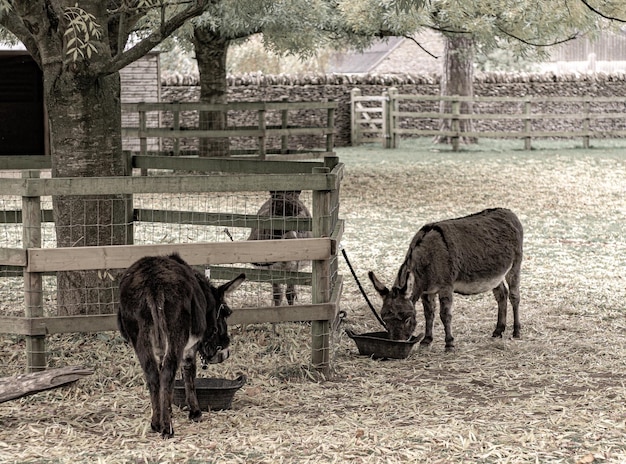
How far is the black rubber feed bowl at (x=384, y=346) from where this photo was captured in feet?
26.5

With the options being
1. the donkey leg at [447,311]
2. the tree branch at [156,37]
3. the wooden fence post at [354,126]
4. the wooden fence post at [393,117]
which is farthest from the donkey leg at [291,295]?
the wooden fence post at [354,126]

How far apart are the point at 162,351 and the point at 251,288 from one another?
4.30m

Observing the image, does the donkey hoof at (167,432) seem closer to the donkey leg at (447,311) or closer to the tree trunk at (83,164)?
the tree trunk at (83,164)

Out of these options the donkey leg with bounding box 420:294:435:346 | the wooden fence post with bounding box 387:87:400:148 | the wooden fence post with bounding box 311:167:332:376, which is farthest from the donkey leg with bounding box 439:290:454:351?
the wooden fence post with bounding box 387:87:400:148

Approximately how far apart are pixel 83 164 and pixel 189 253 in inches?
65.8

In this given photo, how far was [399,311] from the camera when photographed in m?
8.13

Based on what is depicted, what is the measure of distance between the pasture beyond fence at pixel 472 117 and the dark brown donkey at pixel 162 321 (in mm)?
22818

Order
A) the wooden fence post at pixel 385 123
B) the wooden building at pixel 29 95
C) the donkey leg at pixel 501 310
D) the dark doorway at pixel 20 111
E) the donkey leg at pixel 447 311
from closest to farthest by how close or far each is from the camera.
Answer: the donkey leg at pixel 447 311 < the donkey leg at pixel 501 310 < the wooden building at pixel 29 95 < the dark doorway at pixel 20 111 < the wooden fence post at pixel 385 123

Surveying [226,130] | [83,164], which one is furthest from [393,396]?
[226,130]

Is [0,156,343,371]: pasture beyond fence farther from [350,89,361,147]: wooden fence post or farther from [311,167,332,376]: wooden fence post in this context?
[350,89,361,147]: wooden fence post

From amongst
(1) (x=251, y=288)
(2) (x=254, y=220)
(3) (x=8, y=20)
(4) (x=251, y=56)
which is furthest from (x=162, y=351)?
(4) (x=251, y=56)

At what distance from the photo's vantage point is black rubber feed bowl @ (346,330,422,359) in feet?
26.5

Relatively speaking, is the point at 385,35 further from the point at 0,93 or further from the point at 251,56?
the point at 251,56

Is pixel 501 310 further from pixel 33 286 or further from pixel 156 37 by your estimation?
pixel 33 286
